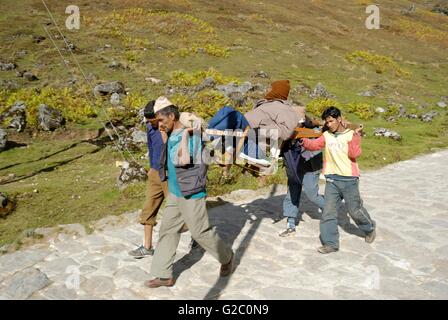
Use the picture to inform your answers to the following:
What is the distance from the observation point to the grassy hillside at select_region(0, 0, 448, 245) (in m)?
9.54

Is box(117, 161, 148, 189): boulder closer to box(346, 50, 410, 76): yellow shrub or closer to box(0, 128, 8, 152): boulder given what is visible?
box(0, 128, 8, 152): boulder

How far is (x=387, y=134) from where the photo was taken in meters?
14.9

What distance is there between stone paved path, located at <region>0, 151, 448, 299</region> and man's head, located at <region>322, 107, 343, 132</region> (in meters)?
1.83

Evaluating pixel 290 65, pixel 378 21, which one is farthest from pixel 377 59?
pixel 378 21

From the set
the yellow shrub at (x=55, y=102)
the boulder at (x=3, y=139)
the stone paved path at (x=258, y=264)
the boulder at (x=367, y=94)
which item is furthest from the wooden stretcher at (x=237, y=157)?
the boulder at (x=367, y=94)

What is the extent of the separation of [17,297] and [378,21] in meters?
47.8

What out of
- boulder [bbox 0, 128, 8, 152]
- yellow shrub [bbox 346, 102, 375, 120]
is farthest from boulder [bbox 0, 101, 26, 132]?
yellow shrub [bbox 346, 102, 375, 120]

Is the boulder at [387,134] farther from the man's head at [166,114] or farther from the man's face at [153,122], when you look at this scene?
the man's head at [166,114]

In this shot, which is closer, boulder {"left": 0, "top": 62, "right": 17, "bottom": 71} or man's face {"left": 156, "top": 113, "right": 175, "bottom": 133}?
man's face {"left": 156, "top": 113, "right": 175, "bottom": 133}

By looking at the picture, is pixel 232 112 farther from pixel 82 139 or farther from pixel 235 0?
pixel 235 0

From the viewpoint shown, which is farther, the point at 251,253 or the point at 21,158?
the point at 21,158

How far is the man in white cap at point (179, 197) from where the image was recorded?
4.75m

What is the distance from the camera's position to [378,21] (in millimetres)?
Answer: 45625

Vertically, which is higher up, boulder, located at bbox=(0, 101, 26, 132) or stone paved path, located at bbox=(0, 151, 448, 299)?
boulder, located at bbox=(0, 101, 26, 132)
